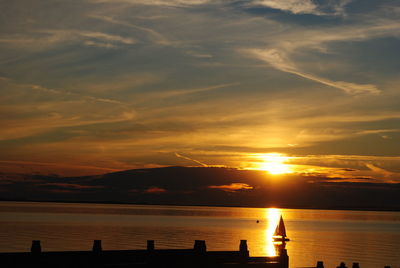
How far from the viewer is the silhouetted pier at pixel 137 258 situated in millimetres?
22078

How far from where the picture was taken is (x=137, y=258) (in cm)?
2506

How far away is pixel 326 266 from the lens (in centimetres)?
7081

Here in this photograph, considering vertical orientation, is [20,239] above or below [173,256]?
above

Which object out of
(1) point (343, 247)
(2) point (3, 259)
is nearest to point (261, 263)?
→ (2) point (3, 259)

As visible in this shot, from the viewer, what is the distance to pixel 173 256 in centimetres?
2555

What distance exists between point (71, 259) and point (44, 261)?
119 centimetres

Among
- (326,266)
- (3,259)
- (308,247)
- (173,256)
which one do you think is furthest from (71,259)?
(308,247)

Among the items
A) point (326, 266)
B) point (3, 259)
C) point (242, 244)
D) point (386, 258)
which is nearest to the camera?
point (3, 259)

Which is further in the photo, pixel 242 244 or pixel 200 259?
pixel 242 244

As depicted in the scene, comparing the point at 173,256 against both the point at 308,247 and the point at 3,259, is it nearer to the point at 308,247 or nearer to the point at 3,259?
the point at 3,259

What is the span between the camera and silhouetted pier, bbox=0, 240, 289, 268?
22.1 m

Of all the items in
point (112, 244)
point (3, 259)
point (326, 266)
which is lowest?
point (3, 259)

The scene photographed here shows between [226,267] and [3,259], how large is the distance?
9088 mm

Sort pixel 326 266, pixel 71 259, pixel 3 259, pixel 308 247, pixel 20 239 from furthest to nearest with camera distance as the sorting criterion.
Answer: pixel 308 247 → pixel 20 239 → pixel 326 266 → pixel 71 259 → pixel 3 259
